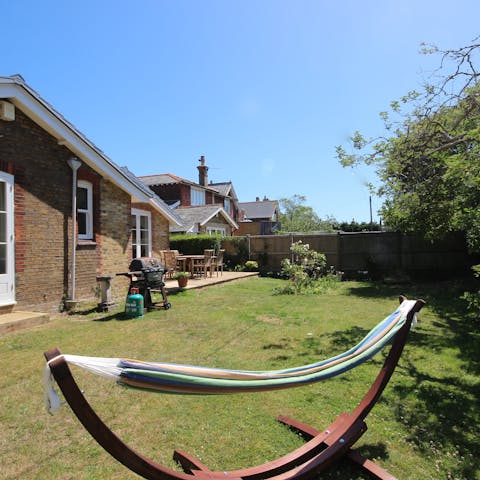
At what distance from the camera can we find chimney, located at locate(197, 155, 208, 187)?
113 ft

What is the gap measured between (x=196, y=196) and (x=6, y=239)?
24553 mm

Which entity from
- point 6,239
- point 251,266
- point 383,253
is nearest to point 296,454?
point 6,239

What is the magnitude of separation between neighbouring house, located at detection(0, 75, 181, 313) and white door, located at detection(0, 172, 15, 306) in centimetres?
2

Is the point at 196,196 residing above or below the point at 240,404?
above

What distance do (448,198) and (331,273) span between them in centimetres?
646

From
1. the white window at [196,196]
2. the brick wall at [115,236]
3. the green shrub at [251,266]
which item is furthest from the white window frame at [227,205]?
the brick wall at [115,236]

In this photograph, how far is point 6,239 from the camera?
6832 mm

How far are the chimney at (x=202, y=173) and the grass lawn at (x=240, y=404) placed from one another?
93.3 ft

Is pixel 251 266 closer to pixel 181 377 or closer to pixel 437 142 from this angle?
pixel 437 142

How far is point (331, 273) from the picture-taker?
574 inches

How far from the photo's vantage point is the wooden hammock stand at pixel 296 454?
5.32 ft

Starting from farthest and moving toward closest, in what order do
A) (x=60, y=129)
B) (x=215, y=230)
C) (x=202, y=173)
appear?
(x=202, y=173) < (x=215, y=230) < (x=60, y=129)

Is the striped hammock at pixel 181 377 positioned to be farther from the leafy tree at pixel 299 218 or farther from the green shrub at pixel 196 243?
the leafy tree at pixel 299 218

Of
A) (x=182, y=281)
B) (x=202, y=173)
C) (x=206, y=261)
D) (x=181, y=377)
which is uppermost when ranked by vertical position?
A: (x=202, y=173)
